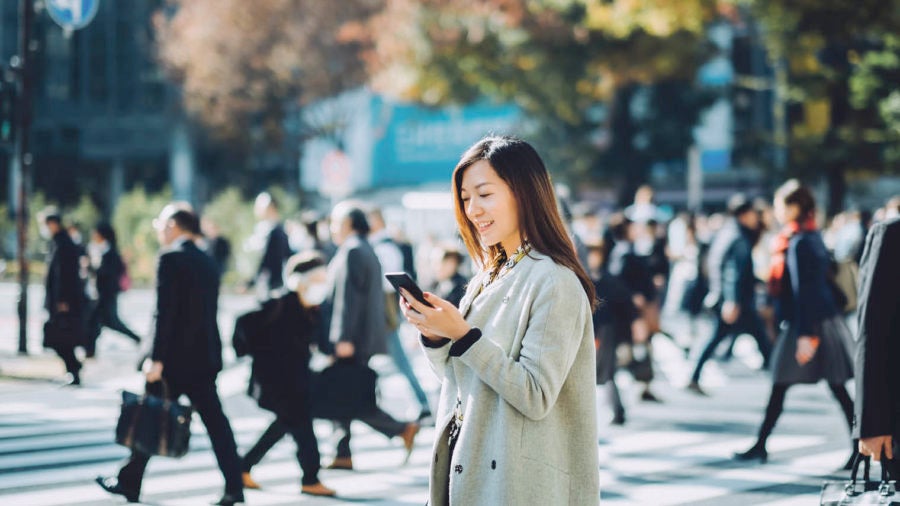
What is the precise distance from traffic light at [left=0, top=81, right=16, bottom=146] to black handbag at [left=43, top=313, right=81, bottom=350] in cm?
341

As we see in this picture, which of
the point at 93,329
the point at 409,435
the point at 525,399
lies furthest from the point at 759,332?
the point at 525,399

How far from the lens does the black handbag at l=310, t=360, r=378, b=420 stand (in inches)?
320

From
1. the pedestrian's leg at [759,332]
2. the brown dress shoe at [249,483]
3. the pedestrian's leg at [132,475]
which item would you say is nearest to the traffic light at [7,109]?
the brown dress shoe at [249,483]

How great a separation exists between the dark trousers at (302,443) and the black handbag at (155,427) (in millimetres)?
805

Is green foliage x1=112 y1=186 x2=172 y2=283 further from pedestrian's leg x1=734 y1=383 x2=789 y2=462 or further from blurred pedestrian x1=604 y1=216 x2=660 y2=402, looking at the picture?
pedestrian's leg x1=734 y1=383 x2=789 y2=462

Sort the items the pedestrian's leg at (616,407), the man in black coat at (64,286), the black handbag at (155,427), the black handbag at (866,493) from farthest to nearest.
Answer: the man in black coat at (64,286)
the pedestrian's leg at (616,407)
the black handbag at (155,427)
the black handbag at (866,493)

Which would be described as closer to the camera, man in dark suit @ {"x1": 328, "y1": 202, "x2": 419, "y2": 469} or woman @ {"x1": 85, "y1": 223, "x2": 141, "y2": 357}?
man in dark suit @ {"x1": 328, "y1": 202, "x2": 419, "y2": 469}

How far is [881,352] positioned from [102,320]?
1192 cm

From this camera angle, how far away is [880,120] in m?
29.6

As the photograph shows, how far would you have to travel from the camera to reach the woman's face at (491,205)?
10.9 feet

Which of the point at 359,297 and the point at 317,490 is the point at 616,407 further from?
the point at 317,490

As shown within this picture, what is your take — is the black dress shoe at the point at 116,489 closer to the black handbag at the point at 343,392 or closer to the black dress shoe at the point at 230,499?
the black dress shoe at the point at 230,499

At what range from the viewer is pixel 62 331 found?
12.2 metres

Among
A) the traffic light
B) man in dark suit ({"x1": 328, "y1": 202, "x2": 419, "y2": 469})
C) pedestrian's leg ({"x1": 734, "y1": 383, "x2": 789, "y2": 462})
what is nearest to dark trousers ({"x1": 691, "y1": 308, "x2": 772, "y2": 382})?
pedestrian's leg ({"x1": 734, "y1": 383, "x2": 789, "y2": 462})
